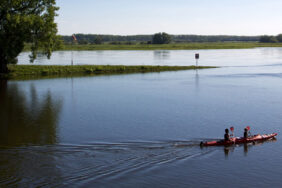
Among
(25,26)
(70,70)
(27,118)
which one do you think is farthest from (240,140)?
(70,70)

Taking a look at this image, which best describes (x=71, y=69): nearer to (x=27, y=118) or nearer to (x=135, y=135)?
(x=27, y=118)

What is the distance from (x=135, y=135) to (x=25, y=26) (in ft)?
103

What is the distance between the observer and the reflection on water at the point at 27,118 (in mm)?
22406

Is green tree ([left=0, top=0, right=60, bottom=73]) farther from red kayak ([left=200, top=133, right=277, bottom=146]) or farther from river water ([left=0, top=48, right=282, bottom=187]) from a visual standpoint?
red kayak ([left=200, top=133, right=277, bottom=146])

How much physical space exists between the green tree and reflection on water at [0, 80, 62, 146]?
10411 mm

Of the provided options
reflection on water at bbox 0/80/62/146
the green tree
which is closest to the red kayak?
reflection on water at bbox 0/80/62/146

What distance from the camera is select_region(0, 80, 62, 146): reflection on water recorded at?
22406 millimetres

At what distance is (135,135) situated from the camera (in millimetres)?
23031

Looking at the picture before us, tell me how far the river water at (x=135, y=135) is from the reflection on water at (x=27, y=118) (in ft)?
0.21

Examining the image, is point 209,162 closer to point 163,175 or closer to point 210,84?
point 163,175

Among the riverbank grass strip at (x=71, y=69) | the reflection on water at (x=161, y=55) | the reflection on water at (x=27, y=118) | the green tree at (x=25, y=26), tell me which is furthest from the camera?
the reflection on water at (x=161, y=55)

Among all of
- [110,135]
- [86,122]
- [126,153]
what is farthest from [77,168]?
[86,122]

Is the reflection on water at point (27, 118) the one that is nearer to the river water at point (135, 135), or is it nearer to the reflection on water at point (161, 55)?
the river water at point (135, 135)

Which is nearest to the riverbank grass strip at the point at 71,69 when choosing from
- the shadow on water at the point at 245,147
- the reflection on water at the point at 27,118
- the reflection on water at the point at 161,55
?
the reflection on water at the point at 27,118
